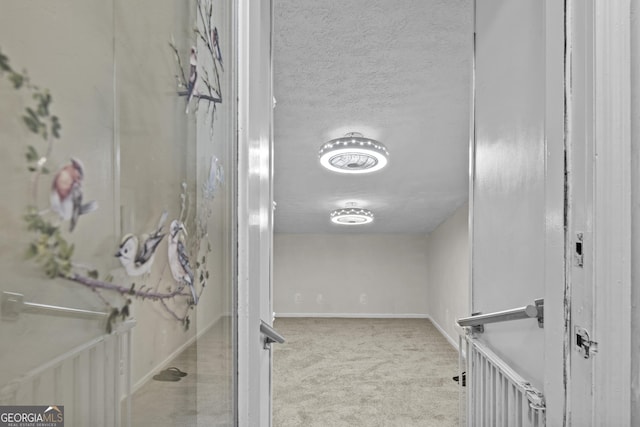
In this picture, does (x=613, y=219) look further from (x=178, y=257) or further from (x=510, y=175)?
(x=178, y=257)

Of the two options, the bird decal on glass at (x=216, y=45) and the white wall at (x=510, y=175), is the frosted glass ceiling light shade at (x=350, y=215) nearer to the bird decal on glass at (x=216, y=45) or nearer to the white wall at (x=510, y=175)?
the white wall at (x=510, y=175)

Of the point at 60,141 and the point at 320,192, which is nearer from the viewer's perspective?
the point at 60,141

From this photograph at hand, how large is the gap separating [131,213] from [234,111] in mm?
508

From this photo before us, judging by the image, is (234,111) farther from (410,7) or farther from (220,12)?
(410,7)

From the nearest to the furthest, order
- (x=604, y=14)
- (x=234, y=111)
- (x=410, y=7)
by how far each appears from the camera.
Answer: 1. (x=604, y=14)
2. (x=234, y=111)
3. (x=410, y=7)

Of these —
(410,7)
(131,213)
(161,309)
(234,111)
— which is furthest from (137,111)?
(410,7)

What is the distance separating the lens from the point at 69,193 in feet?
1.01

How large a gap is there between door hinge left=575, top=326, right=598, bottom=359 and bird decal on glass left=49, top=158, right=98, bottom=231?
3.03 feet

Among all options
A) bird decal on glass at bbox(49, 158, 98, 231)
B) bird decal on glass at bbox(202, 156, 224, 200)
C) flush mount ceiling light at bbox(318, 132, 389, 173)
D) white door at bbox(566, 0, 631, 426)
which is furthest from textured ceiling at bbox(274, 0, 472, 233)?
bird decal on glass at bbox(49, 158, 98, 231)

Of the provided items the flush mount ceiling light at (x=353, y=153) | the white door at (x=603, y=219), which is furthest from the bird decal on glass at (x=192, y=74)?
the flush mount ceiling light at (x=353, y=153)

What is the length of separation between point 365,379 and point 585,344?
2829 mm

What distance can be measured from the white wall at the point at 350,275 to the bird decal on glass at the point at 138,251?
621cm

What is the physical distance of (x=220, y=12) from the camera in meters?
0.80

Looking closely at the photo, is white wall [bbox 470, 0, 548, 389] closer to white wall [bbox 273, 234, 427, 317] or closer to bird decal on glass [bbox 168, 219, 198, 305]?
bird decal on glass [bbox 168, 219, 198, 305]
